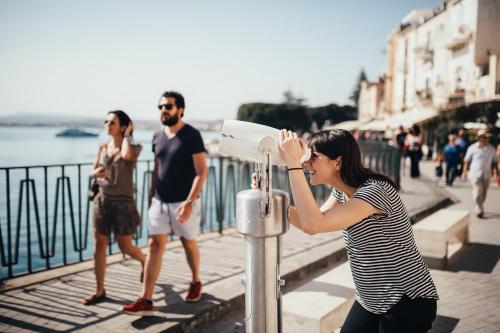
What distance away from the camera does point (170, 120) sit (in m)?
3.75

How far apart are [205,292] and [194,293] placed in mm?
237

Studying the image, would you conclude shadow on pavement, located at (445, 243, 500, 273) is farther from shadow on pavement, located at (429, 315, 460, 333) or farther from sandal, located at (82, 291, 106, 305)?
sandal, located at (82, 291, 106, 305)

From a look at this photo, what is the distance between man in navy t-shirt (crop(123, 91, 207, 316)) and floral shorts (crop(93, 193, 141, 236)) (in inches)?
11.3

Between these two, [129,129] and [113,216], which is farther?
[129,129]

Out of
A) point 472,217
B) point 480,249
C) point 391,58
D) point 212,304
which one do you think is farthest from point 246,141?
point 391,58

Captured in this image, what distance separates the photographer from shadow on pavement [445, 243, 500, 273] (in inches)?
212

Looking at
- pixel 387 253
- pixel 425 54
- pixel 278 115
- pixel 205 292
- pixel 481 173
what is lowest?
pixel 205 292

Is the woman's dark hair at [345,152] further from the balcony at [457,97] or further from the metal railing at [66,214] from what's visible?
the balcony at [457,97]

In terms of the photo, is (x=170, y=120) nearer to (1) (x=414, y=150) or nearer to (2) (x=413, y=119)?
(1) (x=414, y=150)

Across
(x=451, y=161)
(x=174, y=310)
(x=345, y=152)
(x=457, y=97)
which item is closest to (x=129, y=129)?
(x=174, y=310)

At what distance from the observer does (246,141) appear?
176 centimetres

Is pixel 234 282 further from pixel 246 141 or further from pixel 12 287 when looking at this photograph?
pixel 246 141

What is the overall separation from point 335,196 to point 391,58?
170 ft

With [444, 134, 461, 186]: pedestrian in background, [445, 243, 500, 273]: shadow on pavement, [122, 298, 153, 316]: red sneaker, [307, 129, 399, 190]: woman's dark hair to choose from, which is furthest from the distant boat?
[307, 129, 399, 190]: woman's dark hair
